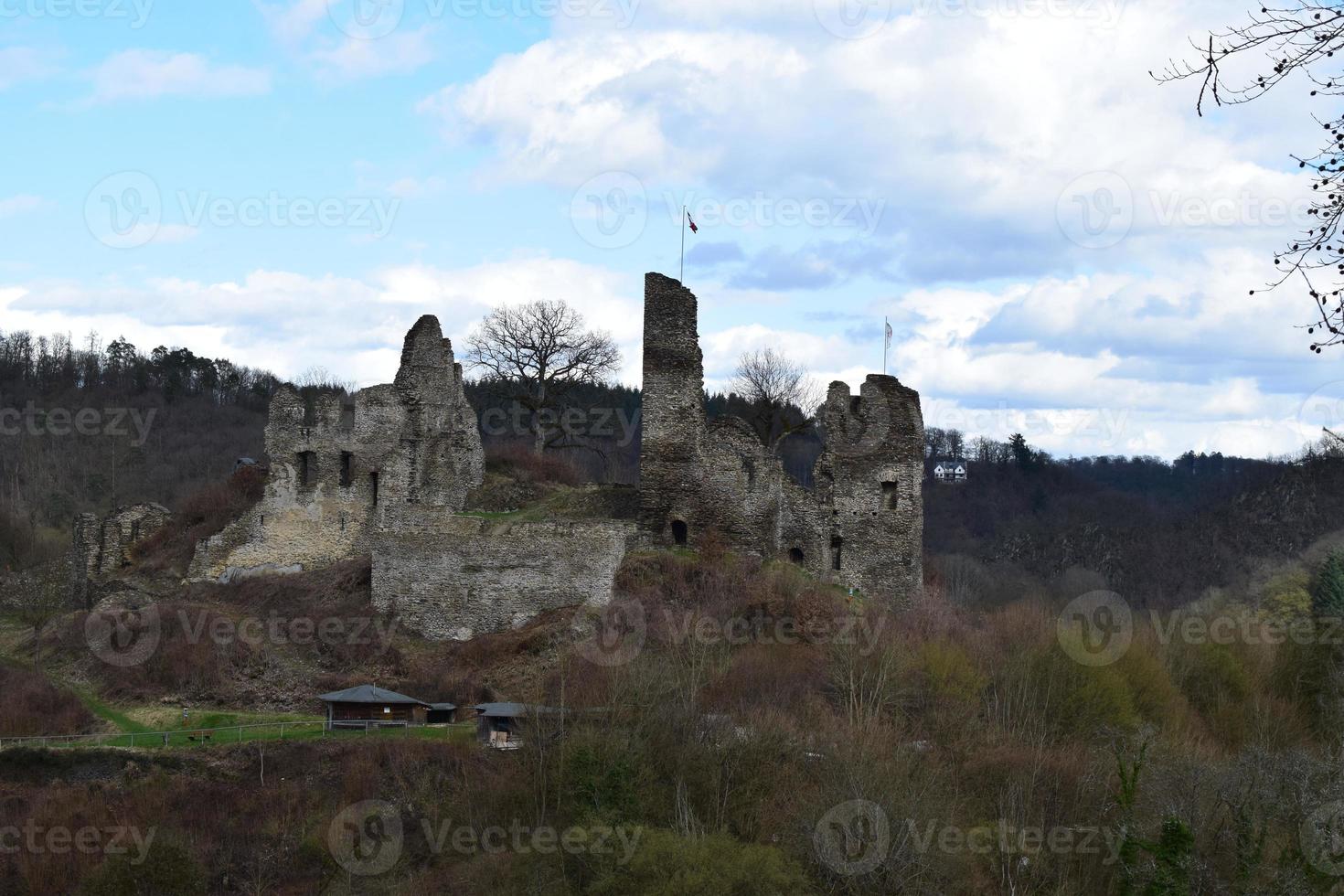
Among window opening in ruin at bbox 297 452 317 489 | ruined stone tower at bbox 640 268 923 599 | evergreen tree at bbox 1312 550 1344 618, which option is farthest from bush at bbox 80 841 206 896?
evergreen tree at bbox 1312 550 1344 618

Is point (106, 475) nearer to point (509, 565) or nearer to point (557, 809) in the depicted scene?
point (509, 565)

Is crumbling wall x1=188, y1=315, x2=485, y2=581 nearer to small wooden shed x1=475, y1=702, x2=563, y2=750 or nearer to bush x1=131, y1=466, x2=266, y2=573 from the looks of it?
bush x1=131, y1=466, x2=266, y2=573

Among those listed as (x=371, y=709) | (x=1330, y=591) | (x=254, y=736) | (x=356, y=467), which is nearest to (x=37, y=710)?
(x=254, y=736)

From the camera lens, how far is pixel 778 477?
123ft

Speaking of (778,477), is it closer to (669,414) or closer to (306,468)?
(669,414)

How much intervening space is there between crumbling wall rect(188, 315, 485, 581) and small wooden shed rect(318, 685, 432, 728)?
820 cm

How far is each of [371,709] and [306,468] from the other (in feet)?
35.2

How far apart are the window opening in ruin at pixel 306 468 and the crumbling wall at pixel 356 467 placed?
25 mm

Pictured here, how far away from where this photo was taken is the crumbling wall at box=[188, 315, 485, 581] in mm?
40312

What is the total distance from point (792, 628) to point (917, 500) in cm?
642

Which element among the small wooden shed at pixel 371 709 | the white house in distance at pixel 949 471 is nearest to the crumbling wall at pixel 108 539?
the small wooden shed at pixel 371 709

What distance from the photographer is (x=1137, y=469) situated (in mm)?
134500

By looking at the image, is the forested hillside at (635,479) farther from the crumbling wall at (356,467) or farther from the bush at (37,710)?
the bush at (37,710)

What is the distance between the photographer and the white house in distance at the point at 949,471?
102m
